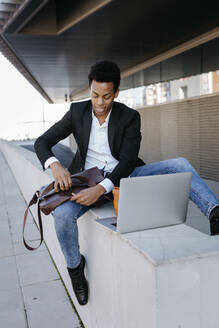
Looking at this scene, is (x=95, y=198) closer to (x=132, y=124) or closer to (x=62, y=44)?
(x=132, y=124)

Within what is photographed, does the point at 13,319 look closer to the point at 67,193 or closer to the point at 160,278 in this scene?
the point at 67,193

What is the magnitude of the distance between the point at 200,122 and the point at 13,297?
6201 mm

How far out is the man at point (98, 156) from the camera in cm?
245

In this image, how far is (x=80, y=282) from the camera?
261 cm

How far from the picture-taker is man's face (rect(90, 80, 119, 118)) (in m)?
2.66

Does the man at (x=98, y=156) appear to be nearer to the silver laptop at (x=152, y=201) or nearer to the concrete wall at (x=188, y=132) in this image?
the silver laptop at (x=152, y=201)

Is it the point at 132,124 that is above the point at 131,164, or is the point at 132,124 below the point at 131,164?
above

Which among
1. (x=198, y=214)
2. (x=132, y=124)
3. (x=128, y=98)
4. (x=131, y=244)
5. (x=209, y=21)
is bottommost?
(x=198, y=214)

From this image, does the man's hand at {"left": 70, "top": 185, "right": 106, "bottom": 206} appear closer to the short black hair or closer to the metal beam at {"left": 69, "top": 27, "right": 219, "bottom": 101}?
the short black hair

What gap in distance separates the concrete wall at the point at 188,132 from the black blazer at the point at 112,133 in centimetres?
525

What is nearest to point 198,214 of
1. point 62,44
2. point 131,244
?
point 131,244

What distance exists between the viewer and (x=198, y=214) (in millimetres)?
4137

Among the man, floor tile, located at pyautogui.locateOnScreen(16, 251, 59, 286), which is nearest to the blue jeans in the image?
the man

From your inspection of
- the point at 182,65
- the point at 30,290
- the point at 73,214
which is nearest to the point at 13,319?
the point at 30,290
